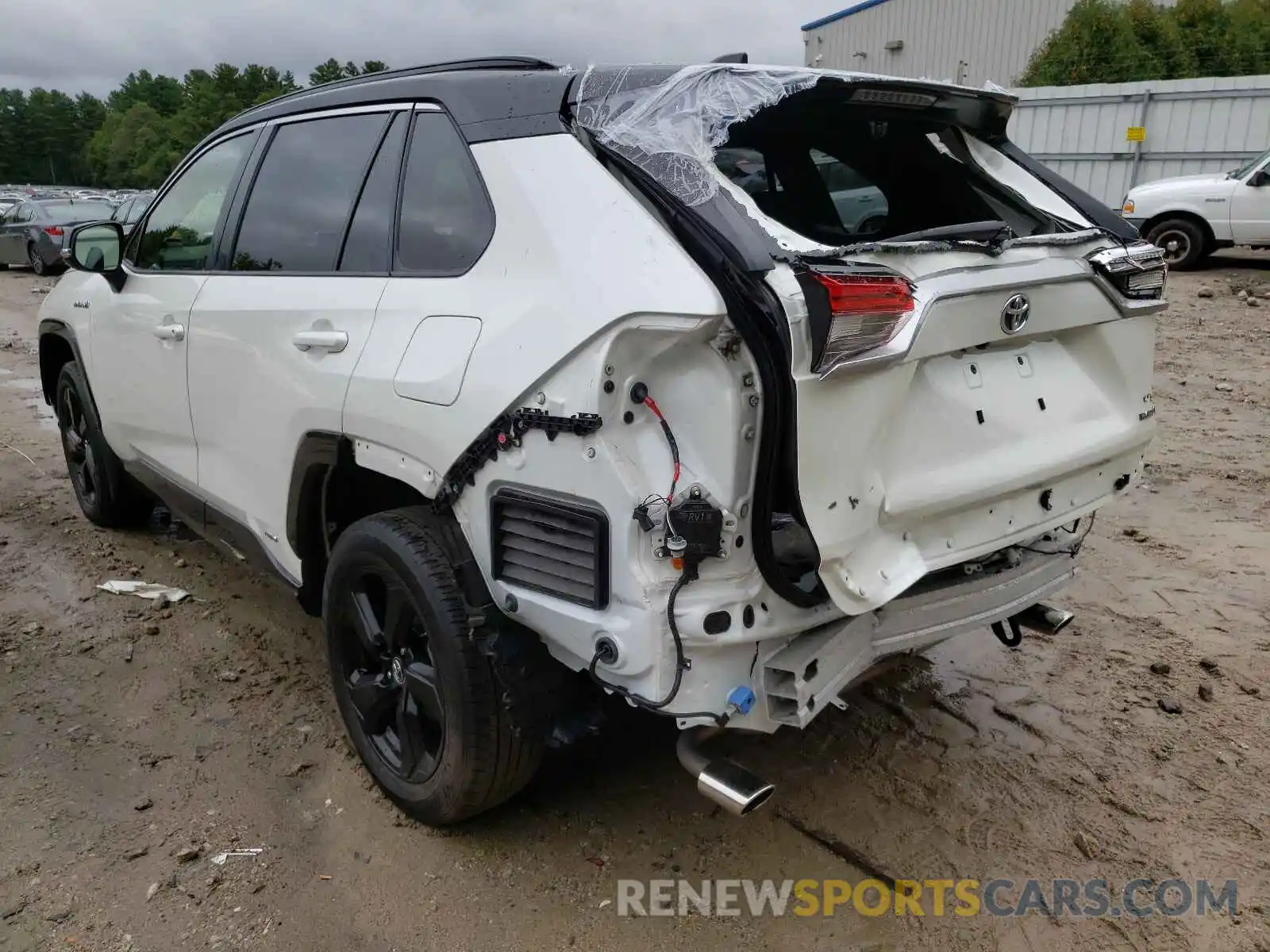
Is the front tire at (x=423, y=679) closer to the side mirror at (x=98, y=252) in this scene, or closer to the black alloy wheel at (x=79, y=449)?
the side mirror at (x=98, y=252)

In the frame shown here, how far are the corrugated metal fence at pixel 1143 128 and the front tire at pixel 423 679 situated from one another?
17.0m

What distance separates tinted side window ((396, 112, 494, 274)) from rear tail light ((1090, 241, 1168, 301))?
5.46ft

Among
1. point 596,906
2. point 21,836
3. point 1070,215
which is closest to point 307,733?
point 21,836

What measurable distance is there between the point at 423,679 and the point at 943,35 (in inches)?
1371

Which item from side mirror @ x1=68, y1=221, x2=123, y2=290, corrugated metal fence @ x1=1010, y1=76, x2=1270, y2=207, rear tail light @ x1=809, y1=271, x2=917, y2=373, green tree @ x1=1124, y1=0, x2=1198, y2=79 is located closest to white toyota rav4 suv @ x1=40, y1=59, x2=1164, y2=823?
rear tail light @ x1=809, y1=271, x2=917, y2=373

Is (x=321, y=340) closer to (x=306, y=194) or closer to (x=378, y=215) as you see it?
(x=378, y=215)

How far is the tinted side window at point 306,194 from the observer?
297 cm

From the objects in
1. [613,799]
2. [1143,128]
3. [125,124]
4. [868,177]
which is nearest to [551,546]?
[613,799]

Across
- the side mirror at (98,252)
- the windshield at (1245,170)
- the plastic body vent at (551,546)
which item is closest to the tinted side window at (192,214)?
the side mirror at (98,252)

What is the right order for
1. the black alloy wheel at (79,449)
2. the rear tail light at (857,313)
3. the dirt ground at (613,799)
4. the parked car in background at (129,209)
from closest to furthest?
the rear tail light at (857,313), the dirt ground at (613,799), the black alloy wheel at (79,449), the parked car in background at (129,209)

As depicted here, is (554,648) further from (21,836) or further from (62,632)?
(62,632)

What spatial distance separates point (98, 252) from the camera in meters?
4.16

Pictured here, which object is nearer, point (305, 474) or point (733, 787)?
point (733, 787)

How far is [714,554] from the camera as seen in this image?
2.04m
